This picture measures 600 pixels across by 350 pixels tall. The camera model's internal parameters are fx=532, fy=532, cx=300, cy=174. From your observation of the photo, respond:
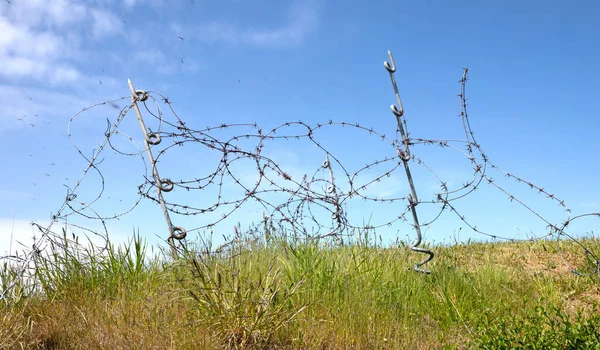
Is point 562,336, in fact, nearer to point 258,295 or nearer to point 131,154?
point 258,295

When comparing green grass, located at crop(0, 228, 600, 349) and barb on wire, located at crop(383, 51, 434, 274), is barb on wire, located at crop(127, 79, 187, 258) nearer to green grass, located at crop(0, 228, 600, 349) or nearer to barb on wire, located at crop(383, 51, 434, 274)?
green grass, located at crop(0, 228, 600, 349)

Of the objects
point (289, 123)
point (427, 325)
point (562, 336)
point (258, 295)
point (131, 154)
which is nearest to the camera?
point (562, 336)

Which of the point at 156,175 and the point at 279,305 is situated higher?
the point at 156,175

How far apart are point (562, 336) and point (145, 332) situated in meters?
3.14

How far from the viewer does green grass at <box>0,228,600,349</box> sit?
13.4ft

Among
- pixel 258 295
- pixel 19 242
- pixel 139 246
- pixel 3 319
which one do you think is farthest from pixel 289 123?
pixel 3 319

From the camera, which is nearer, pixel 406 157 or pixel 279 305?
pixel 279 305

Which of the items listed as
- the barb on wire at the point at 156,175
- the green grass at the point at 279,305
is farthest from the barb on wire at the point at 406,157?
the barb on wire at the point at 156,175

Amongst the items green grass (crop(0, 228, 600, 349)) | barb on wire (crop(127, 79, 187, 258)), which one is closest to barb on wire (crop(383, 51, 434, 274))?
green grass (crop(0, 228, 600, 349))

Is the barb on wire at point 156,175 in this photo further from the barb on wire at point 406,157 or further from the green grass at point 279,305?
the barb on wire at point 406,157

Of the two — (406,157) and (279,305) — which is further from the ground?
(406,157)

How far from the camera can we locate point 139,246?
5.57 m

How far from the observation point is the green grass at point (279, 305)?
4.09 m

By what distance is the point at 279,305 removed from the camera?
13.9ft
